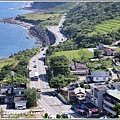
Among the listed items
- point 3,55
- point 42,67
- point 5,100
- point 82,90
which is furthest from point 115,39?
point 5,100

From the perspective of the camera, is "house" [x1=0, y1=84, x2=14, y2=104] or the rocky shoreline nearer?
"house" [x1=0, y1=84, x2=14, y2=104]

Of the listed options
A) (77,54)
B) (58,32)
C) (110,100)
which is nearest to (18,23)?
(58,32)

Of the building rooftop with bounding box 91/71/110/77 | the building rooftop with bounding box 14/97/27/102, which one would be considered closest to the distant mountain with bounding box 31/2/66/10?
the building rooftop with bounding box 91/71/110/77

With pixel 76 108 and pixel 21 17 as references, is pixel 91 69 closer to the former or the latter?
pixel 76 108

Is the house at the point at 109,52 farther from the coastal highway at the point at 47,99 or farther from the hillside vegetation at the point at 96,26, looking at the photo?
the coastal highway at the point at 47,99

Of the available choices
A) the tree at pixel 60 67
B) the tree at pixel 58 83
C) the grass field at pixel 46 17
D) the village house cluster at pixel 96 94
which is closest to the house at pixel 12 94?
the tree at pixel 58 83

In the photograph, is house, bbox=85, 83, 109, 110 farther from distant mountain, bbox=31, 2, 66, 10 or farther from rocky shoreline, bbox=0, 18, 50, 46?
distant mountain, bbox=31, 2, 66, 10
